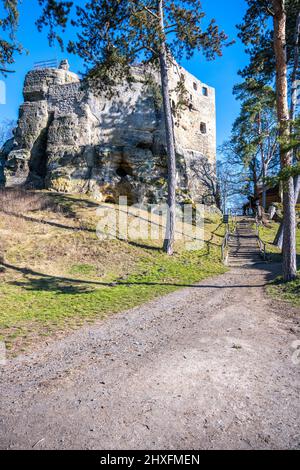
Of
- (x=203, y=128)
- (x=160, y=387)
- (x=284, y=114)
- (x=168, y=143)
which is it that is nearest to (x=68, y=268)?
(x=160, y=387)

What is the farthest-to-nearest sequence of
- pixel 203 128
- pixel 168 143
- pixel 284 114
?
pixel 203 128, pixel 168 143, pixel 284 114

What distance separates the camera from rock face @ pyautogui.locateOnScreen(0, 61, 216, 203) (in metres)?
19.7

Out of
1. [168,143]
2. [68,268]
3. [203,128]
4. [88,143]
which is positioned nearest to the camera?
[68,268]

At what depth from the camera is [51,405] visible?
2930 mm

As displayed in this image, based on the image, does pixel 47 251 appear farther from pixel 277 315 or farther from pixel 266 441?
pixel 266 441

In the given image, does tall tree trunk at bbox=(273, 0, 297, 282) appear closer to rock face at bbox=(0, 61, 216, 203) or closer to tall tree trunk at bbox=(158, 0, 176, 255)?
tall tree trunk at bbox=(158, 0, 176, 255)

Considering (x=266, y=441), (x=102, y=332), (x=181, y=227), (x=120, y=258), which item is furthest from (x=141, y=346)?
(x=181, y=227)

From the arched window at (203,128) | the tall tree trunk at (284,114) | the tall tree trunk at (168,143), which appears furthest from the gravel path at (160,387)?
the arched window at (203,128)

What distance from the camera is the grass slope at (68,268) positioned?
591 centimetres

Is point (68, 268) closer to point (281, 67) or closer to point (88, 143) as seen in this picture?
point (281, 67)

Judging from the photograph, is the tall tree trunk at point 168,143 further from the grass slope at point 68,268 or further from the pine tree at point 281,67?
the pine tree at point 281,67

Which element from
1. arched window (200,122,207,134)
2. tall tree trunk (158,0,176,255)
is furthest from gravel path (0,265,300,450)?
arched window (200,122,207,134)

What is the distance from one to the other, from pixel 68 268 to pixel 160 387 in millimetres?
7154

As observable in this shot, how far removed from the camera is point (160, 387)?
10.6 ft
